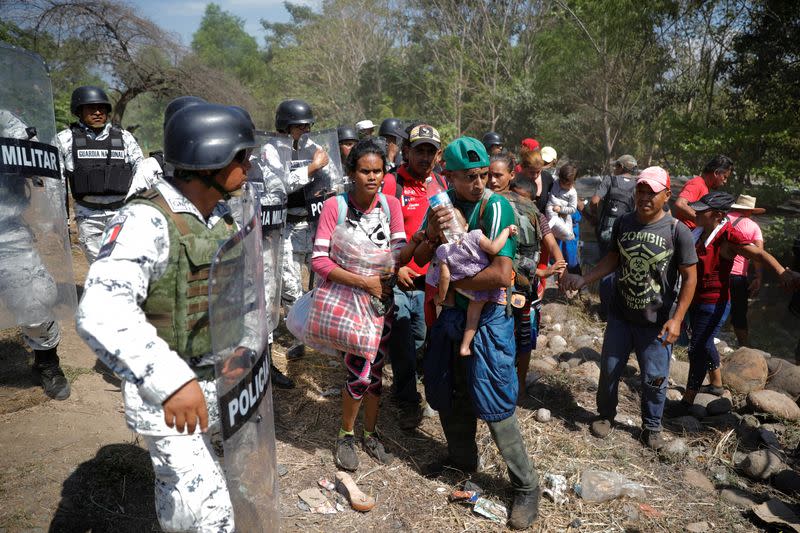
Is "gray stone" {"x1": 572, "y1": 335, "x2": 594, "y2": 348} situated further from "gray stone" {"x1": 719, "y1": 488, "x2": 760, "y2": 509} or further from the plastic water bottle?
the plastic water bottle

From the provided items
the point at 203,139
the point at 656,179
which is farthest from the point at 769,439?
the point at 203,139

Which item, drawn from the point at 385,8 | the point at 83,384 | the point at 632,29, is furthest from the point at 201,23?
the point at 83,384

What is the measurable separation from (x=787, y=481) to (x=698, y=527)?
80cm

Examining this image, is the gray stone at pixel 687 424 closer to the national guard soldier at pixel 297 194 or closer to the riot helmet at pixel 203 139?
the national guard soldier at pixel 297 194

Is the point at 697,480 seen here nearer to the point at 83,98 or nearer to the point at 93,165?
the point at 93,165

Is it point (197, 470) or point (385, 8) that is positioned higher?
point (385, 8)

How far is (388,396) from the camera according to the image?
14.7 ft

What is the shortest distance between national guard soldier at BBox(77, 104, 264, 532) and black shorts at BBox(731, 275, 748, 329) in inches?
196

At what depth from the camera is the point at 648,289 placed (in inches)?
141

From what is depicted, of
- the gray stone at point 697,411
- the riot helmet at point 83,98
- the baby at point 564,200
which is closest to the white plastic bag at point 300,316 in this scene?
the riot helmet at point 83,98

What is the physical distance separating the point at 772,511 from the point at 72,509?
3797 millimetres

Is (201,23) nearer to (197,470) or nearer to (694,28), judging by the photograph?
(694,28)

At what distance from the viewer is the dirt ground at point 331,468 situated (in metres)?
2.98

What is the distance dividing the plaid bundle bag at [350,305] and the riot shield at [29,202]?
1.90 metres
